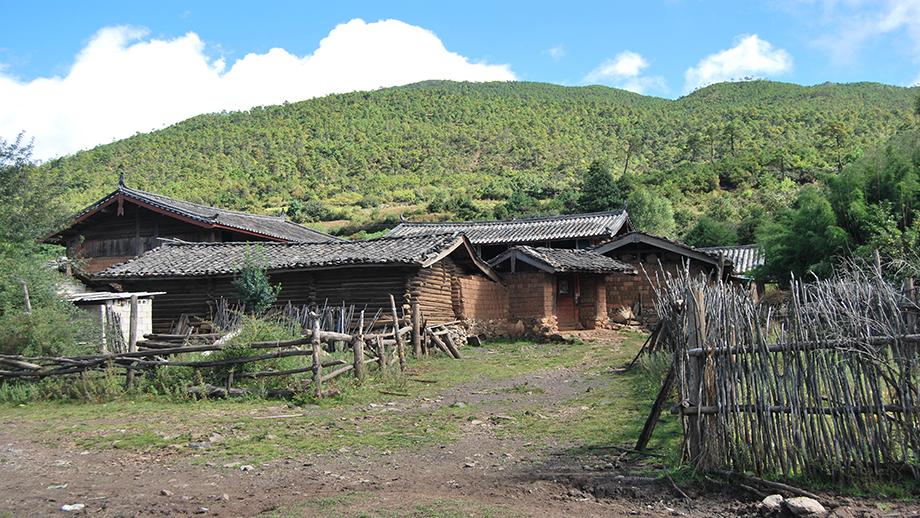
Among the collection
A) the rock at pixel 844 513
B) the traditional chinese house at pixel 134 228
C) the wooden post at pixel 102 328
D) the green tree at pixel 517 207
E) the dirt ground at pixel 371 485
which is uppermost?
the green tree at pixel 517 207

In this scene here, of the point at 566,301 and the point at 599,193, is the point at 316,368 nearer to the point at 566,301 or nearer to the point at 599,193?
the point at 566,301

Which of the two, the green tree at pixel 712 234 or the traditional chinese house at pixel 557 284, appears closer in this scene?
the traditional chinese house at pixel 557 284

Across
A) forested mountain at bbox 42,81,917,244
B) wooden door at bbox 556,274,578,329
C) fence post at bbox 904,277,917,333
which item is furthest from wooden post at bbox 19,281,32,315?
forested mountain at bbox 42,81,917,244

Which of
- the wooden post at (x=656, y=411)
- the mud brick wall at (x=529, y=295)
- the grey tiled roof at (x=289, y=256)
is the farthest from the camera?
the mud brick wall at (x=529, y=295)

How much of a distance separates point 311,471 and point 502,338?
49.7ft

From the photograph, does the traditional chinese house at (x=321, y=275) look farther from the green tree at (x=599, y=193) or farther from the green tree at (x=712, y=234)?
the green tree at (x=599, y=193)

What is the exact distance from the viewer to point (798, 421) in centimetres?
657

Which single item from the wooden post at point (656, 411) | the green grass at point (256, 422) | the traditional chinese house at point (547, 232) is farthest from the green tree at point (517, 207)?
the wooden post at point (656, 411)

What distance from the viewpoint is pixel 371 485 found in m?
7.14

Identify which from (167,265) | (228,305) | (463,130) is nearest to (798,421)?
(228,305)

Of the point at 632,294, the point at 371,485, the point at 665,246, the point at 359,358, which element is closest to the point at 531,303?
the point at 632,294

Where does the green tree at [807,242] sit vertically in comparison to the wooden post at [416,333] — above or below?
above

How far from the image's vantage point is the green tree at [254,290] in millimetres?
18922

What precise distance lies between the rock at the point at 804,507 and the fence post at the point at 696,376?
1.05 meters
